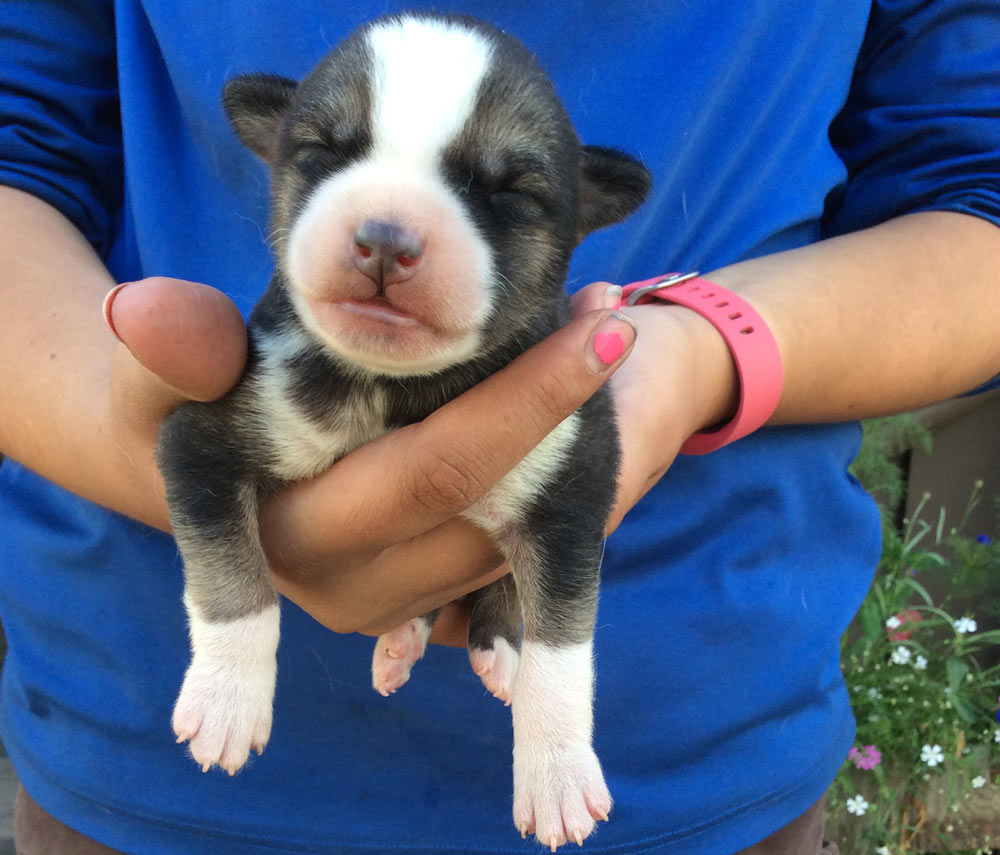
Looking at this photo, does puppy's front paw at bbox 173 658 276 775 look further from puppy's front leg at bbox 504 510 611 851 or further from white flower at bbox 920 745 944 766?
white flower at bbox 920 745 944 766

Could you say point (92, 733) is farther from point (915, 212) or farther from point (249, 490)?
point (915, 212)

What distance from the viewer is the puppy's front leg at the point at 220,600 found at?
1.81 m

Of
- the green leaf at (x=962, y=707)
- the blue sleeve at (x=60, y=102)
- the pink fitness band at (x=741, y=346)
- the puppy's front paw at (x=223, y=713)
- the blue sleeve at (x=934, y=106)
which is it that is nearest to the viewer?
the puppy's front paw at (x=223, y=713)

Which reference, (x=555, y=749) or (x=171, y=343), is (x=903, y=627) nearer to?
(x=555, y=749)

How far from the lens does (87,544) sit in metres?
2.19

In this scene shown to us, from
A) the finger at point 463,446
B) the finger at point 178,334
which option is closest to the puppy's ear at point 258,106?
the finger at point 178,334

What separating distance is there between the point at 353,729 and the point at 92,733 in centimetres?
60

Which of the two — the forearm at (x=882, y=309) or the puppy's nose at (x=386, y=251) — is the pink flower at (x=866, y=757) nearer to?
the forearm at (x=882, y=309)

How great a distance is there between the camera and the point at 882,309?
2.41m

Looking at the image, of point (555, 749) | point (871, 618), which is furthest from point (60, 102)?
point (871, 618)

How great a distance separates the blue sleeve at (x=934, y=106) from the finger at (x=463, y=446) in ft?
4.54

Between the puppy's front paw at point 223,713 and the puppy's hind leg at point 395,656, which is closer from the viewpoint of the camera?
the puppy's front paw at point 223,713

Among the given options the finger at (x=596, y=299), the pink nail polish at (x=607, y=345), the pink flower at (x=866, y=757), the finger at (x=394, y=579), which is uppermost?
the pink nail polish at (x=607, y=345)

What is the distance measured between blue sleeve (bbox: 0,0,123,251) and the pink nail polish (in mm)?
1521
